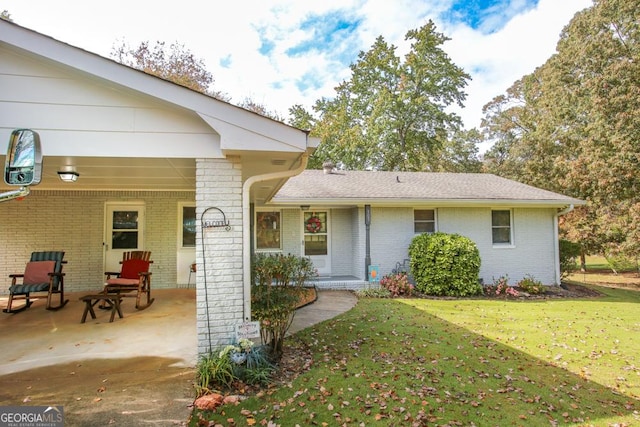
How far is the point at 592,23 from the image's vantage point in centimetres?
1588

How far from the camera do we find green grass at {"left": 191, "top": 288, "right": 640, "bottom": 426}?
11.1ft

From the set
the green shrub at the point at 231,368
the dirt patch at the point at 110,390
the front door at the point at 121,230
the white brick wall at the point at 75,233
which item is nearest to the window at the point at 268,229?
the white brick wall at the point at 75,233

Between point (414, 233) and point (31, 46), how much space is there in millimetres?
9730

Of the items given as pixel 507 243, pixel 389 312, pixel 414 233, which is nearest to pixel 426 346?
pixel 389 312

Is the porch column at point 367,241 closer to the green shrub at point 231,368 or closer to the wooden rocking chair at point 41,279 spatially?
the green shrub at point 231,368

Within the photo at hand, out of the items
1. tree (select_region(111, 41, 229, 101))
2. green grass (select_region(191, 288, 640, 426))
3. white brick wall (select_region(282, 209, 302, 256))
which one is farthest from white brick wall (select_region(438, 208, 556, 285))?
tree (select_region(111, 41, 229, 101))

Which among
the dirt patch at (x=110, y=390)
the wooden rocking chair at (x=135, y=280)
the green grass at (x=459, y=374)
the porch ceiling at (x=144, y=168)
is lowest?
the green grass at (x=459, y=374)

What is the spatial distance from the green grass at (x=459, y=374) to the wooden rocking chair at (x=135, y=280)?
3707 mm

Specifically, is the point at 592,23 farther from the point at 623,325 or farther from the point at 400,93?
the point at 623,325

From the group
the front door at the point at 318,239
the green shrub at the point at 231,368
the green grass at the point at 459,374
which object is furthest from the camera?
the front door at the point at 318,239

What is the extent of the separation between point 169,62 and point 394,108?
13.9 meters

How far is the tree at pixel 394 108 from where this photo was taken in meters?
22.3

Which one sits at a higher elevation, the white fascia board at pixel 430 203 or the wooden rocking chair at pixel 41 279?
the white fascia board at pixel 430 203

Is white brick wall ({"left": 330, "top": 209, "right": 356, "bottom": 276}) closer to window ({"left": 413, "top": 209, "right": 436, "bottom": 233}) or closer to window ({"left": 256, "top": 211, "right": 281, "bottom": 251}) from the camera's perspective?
window ({"left": 256, "top": 211, "right": 281, "bottom": 251})
